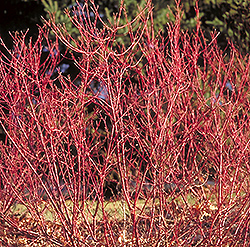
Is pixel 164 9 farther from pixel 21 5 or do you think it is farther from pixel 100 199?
pixel 100 199

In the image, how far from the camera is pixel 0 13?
8812mm

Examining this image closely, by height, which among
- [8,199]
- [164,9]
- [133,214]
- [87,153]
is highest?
[164,9]

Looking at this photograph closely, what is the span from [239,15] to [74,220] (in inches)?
248

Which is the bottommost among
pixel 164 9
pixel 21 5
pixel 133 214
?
pixel 133 214

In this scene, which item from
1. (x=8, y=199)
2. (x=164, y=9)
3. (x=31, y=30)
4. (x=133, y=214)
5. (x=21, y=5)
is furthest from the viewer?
(x=21, y=5)

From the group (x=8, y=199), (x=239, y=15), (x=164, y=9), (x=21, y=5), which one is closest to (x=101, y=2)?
(x=164, y=9)

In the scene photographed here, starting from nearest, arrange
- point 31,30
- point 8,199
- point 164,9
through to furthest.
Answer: point 8,199, point 164,9, point 31,30

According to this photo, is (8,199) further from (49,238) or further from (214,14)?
(214,14)

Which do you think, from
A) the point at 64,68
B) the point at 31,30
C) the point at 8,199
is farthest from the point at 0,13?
the point at 8,199

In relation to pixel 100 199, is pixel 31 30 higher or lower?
higher

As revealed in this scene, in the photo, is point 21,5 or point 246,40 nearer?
point 246,40

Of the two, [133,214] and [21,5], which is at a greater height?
[21,5]

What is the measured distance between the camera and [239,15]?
788cm

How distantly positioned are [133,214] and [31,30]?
6.18m
